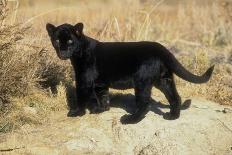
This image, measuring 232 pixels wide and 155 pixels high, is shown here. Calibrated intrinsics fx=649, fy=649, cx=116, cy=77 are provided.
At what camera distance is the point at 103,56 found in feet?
30.9

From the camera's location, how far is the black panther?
9.16 meters

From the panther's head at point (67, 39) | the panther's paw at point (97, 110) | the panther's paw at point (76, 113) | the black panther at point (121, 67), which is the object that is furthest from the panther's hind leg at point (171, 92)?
the panther's head at point (67, 39)

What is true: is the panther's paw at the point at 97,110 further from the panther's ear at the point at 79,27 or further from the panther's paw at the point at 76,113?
the panther's ear at the point at 79,27

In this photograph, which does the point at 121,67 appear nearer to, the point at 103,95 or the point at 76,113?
the point at 103,95

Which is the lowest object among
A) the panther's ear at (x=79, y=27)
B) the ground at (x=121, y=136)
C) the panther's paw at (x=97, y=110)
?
the ground at (x=121, y=136)

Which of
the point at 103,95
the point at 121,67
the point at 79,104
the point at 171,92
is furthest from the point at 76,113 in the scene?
the point at 171,92

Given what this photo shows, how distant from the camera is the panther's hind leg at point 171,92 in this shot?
30.7 ft

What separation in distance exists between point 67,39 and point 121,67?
864 millimetres

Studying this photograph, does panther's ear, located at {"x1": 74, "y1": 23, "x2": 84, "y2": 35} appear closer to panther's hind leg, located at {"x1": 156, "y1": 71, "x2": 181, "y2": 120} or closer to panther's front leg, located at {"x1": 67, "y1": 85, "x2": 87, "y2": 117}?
panther's front leg, located at {"x1": 67, "y1": 85, "x2": 87, "y2": 117}

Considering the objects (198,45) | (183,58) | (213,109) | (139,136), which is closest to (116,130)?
(139,136)

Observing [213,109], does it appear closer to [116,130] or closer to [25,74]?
[116,130]

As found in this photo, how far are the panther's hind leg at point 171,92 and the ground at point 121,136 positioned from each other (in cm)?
12

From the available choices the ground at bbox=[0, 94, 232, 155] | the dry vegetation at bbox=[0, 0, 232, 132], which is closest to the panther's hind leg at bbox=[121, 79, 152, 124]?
the ground at bbox=[0, 94, 232, 155]

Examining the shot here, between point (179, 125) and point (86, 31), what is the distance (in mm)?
4160
